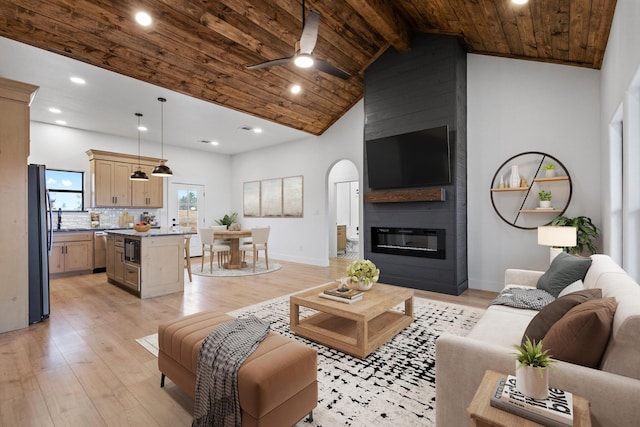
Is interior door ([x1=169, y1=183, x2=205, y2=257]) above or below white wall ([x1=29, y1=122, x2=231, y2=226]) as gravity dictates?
below

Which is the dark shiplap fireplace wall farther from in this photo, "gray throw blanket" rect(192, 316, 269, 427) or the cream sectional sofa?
"gray throw blanket" rect(192, 316, 269, 427)

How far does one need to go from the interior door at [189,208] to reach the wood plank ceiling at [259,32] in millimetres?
3823

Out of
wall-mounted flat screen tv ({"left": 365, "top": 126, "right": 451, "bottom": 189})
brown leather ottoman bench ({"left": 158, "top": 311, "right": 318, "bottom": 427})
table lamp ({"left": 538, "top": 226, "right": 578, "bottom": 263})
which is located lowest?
brown leather ottoman bench ({"left": 158, "top": 311, "right": 318, "bottom": 427})

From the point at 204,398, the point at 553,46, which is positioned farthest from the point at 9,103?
the point at 553,46

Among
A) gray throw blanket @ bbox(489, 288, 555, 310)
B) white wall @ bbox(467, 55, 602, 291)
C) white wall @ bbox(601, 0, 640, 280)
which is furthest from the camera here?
white wall @ bbox(467, 55, 602, 291)

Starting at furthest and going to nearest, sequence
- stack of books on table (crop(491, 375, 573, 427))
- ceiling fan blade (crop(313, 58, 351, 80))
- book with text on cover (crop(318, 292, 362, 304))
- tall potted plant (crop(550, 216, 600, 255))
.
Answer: tall potted plant (crop(550, 216, 600, 255)), ceiling fan blade (crop(313, 58, 351, 80)), book with text on cover (crop(318, 292, 362, 304)), stack of books on table (crop(491, 375, 573, 427))

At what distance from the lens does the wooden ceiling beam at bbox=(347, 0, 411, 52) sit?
3844 mm

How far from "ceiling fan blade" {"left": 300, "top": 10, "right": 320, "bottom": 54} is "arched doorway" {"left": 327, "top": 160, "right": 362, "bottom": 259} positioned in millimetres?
6124

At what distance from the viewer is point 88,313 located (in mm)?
3756

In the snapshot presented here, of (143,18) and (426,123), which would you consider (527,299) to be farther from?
(143,18)

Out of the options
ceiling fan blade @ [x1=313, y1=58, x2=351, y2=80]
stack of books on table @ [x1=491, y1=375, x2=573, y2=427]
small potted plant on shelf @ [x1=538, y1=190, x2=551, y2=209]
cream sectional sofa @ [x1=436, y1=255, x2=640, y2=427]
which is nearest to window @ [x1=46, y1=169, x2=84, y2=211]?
ceiling fan blade @ [x1=313, y1=58, x2=351, y2=80]

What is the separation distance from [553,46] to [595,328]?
4.07 meters

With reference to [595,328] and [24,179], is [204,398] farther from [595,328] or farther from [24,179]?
[24,179]

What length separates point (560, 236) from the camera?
329 centimetres
